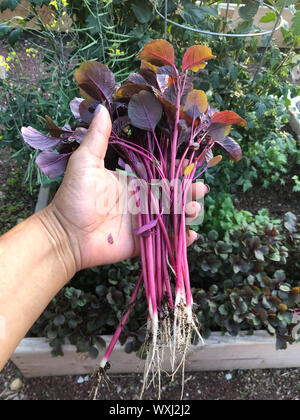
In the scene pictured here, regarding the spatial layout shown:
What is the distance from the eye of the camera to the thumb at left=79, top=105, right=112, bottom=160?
111cm

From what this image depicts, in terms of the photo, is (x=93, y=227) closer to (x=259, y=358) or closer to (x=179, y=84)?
(x=179, y=84)

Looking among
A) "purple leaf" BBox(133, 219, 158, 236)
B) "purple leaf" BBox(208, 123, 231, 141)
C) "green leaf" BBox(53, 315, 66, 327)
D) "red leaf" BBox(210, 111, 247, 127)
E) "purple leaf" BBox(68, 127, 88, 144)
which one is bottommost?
"green leaf" BBox(53, 315, 66, 327)

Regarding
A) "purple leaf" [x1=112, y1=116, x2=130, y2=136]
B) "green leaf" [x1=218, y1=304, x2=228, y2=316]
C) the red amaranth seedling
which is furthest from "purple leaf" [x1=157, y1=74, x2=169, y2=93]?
"green leaf" [x1=218, y1=304, x2=228, y2=316]

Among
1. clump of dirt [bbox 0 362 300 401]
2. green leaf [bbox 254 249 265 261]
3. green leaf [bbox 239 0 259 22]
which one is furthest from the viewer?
clump of dirt [bbox 0 362 300 401]

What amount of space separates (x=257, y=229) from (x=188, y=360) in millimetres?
732

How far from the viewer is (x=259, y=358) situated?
5.36 ft

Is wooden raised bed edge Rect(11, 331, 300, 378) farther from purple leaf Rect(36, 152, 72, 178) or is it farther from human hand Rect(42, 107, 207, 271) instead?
purple leaf Rect(36, 152, 72, 178)

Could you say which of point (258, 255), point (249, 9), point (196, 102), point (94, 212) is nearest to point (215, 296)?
point (258, 255)

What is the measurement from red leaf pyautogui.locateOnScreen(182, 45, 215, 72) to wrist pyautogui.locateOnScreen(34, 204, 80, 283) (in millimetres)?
707

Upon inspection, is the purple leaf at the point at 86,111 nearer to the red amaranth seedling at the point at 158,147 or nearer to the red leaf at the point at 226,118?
the red amaranth seedling at the point at 158,147

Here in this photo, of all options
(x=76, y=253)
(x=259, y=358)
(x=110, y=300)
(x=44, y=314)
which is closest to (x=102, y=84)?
(x=76, y=253)

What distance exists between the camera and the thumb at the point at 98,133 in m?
1.11

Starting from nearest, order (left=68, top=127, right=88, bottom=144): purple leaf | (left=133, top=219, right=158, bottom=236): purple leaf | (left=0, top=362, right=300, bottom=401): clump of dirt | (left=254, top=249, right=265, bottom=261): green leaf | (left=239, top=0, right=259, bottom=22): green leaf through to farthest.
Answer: (left=133, top=219, right=158, bottom=236): purple leaf → (left=68, top=127, right=88, bottom=144): purple leaf → (left=239, top=0, right=259, bottom=22): green leaf → (left=254, top=249, right=265, bottom=261): green leaf → (left=0, top=362, right=300, bottom=401): clump of dirt

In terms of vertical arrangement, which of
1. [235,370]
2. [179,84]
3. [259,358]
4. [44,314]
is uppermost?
[179,84]
